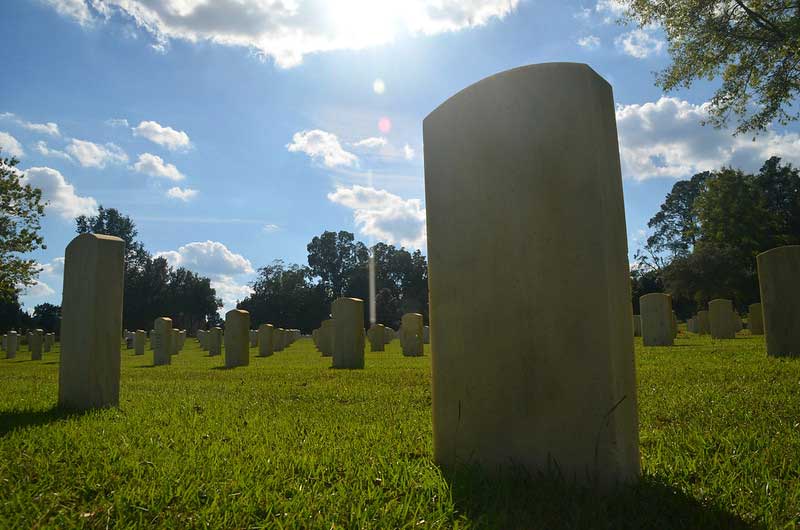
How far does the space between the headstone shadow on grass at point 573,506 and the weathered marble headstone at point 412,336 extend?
14.9 metres

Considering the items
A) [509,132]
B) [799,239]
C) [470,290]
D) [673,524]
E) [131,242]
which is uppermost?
[131,242]

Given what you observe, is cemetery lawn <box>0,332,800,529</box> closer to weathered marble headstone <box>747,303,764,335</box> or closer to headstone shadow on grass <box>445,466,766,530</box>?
headstone shadow on grass <box>445,466,766,530</box>

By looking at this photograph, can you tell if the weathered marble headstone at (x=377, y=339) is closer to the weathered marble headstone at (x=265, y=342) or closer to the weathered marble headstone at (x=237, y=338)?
the weathered marble headstone at (x=265, y=342)

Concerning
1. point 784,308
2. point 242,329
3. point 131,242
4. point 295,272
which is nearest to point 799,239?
point 784,308

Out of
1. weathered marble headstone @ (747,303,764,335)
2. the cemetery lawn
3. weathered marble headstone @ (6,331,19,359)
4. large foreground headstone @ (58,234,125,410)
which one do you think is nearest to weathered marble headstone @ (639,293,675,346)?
weathered marble headstone @ (747,303,764,335)

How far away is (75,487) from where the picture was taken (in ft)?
8.55

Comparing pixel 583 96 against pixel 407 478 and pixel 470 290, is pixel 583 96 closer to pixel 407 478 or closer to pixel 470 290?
pixel 470 290

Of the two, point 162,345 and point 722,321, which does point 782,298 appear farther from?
point 162,345

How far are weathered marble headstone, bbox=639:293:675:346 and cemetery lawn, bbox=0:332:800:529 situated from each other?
1146cm

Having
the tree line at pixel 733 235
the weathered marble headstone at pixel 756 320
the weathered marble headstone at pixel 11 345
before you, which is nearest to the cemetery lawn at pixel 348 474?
the weathered marble headstone at pixel 756 320

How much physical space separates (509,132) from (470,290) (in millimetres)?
863

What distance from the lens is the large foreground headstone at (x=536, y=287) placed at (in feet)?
7.86

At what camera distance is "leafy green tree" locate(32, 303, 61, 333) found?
62.3 meters

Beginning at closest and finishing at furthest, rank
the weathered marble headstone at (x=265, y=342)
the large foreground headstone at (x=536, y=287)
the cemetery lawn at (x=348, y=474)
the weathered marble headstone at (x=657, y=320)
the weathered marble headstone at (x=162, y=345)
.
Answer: the cemetery lawn at (x=348, y=474) < the large foreground headstone at (x=536, y=287) < the weathered marble headstone at (x=657, y=320) < the weathered marble headstone at (x=162, y=345) < the weathered marble headstone at (x=265, y=342)
